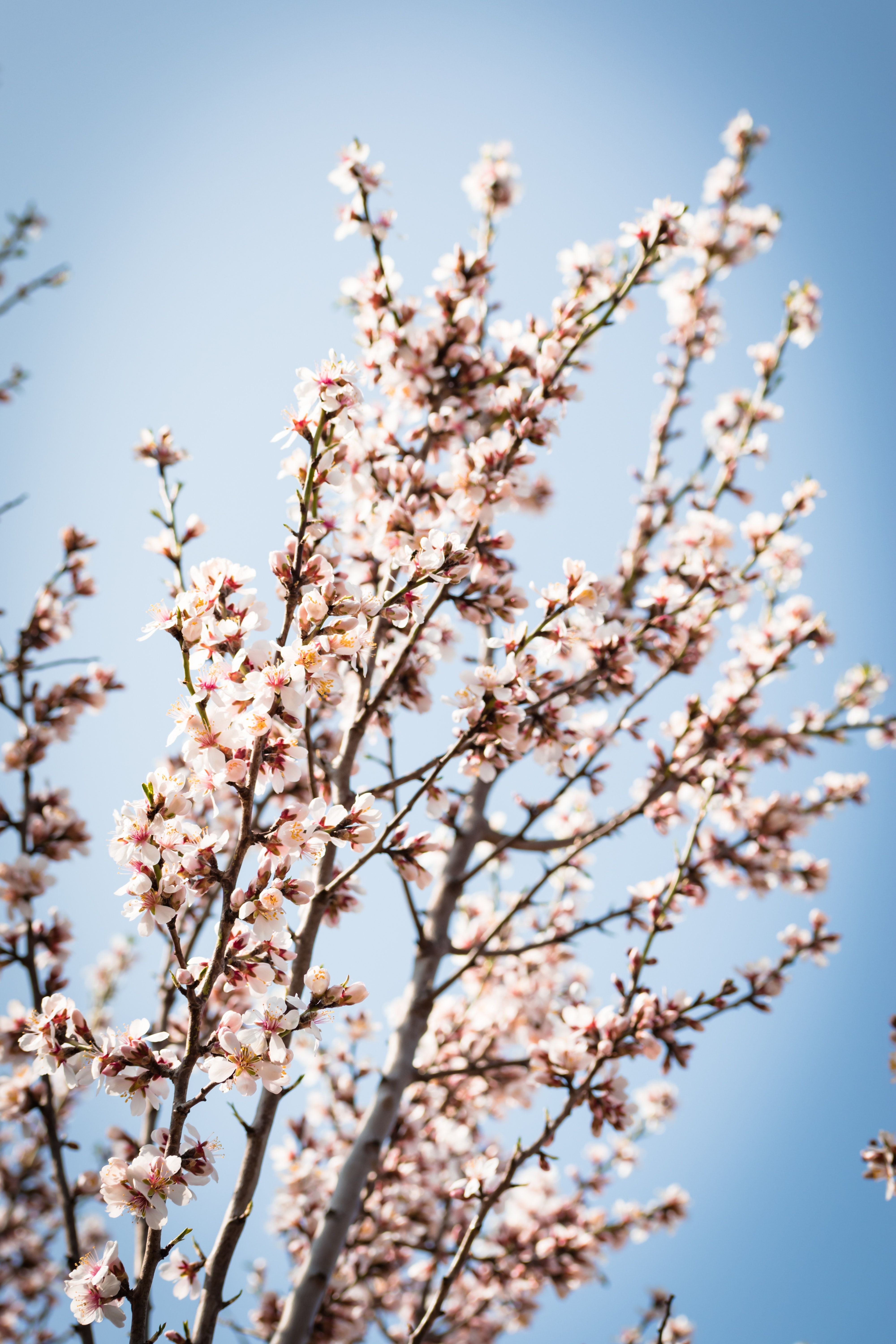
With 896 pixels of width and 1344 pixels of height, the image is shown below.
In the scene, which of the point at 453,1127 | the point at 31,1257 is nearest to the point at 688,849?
the point at 453,1127

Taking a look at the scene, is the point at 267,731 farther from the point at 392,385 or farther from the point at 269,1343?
the point at 269,1343

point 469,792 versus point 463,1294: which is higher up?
point 469,792

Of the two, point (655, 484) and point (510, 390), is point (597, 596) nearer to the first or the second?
point (510, 390)

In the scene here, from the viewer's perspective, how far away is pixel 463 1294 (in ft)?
19.5

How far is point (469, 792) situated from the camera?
4363 mm

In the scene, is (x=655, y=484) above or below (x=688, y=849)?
above

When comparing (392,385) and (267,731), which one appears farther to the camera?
(392,385)

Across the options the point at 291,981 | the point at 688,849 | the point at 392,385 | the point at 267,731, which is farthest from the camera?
the point at 392,385

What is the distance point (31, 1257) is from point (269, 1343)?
4.22 metres

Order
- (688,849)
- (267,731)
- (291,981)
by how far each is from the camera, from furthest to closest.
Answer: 1. (688,849)
2. (291,981)
3. (267,731)

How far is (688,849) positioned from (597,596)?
4.22 feet

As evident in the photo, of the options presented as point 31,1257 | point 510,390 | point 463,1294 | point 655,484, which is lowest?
point 31,1257

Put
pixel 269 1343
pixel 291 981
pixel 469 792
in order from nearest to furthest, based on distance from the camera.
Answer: pixel 291 981 < pixel 269 1343 < pixel 469 792

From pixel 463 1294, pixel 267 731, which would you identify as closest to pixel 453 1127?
pixel 463 1294
